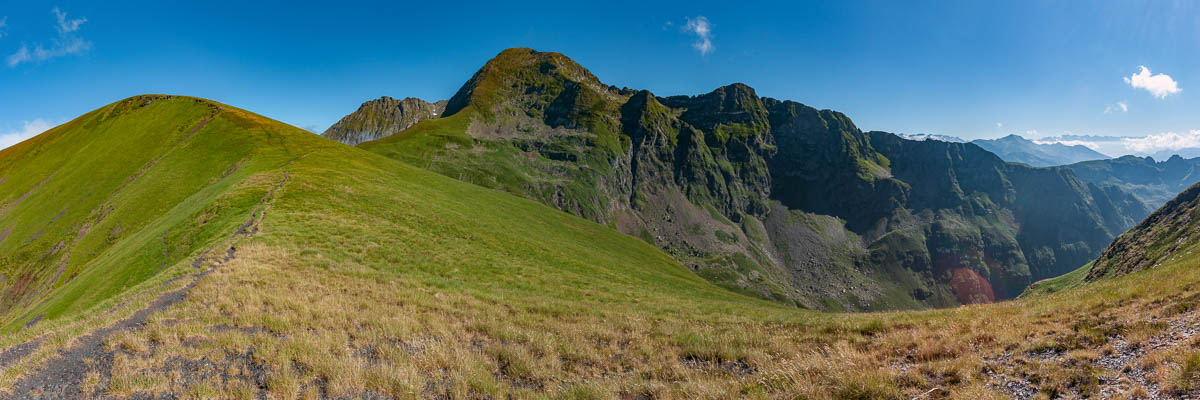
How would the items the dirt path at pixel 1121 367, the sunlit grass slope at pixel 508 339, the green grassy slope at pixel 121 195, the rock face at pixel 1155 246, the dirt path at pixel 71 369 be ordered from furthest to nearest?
the rock face at pixel 1155 246 < the green grassy slope at pixel 121 195 < the sunlit grass slope at pixel 508 339 < the dirt path at pixel 71 369 < the dirt path at pixel 1121 367

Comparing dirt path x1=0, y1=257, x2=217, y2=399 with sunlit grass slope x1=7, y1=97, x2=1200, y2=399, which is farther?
sunlit grass slope x1=7, y1=97, x2=1200, y2=399

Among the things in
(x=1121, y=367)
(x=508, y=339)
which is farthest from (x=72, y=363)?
(x=1121, y=367)

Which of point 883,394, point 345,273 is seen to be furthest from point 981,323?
point 345,273

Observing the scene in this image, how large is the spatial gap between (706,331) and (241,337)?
15606mm

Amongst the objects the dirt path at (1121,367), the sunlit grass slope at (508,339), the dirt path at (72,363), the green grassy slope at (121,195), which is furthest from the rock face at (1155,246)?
the green grassy slope at (121,195)

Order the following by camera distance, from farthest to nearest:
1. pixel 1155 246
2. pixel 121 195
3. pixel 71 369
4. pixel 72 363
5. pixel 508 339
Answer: pixel 1155 246
pixel 121 195
pixel 508 339
pixel 72 363
pixel 71 369

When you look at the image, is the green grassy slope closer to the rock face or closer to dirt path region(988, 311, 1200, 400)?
dirt path region(988, 311, 1200, 400)

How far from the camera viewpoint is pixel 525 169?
178000mm

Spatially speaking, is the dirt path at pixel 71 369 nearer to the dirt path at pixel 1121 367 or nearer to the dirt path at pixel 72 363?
the dirt path at pixel 72 363

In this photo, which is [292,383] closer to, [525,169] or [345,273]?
[345,273]

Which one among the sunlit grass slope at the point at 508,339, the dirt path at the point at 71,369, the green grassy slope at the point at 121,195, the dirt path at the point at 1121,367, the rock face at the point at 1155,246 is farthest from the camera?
the rock face at the point at 1155,246

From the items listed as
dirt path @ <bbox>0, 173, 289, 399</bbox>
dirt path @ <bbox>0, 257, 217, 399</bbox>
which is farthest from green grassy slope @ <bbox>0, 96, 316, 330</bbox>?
dirt path @ <bbox>0, 257, 217, 399</bbox>

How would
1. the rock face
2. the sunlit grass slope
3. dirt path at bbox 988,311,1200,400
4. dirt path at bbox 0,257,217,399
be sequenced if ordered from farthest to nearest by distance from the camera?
the rock face < the sunlit grass slope < dirt path at bbox 0,257,217,399 < dirt path at bbox 988,311,1200,400

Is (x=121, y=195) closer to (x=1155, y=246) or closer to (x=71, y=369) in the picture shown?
(x=71, y=369)
